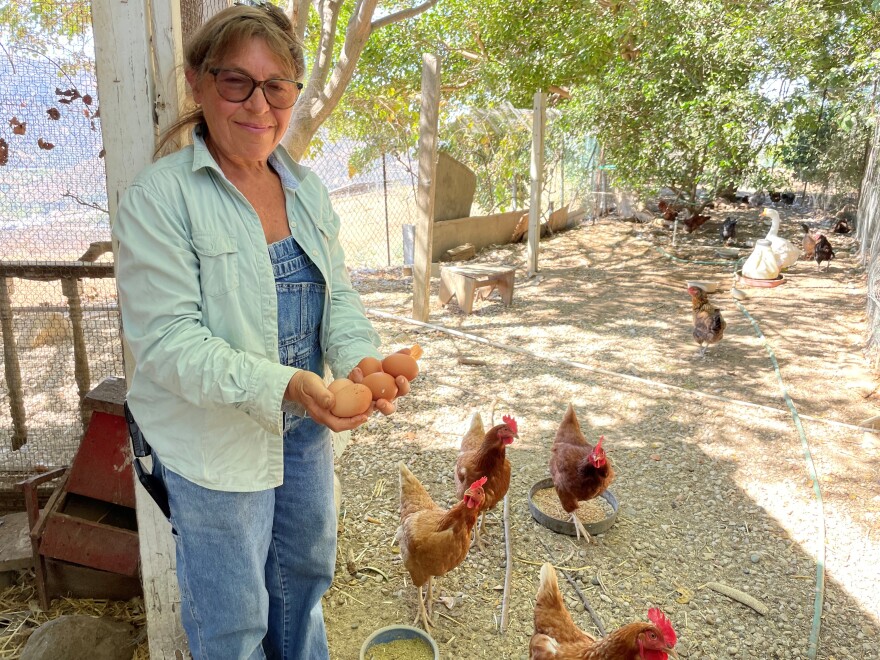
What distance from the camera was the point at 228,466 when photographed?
1272mm

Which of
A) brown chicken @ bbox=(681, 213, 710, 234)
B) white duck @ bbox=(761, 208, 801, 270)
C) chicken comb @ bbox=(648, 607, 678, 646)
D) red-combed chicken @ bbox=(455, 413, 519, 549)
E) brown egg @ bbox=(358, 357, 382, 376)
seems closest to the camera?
brown egg @ bbox=(358, 357, 382, 376)

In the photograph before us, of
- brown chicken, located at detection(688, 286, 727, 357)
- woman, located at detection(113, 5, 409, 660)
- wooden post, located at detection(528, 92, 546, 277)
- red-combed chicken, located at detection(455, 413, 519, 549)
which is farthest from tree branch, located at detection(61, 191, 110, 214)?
wooden post, located at detection(528, 92, 546, 277)

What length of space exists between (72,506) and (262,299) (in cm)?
167

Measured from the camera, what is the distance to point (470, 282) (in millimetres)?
6840

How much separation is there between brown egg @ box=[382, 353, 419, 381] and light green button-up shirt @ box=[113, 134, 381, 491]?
0.11 m

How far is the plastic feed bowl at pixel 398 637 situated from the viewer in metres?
2.21

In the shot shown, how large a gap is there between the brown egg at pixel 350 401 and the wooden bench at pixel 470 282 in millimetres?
5699

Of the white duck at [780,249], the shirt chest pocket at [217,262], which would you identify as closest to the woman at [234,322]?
the shirt chest pocket at [217,262]

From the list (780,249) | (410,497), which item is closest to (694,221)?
(780,249)

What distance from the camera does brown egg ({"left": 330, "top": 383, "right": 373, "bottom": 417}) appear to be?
3.79 ft

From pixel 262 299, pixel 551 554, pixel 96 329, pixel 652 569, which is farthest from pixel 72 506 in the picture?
pixel 652 569

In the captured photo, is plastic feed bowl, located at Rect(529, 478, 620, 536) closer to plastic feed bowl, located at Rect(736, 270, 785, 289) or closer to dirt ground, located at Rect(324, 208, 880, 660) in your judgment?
dirt ground, located at Rect(324, 208, 880, 660)

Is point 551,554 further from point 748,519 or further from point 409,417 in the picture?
point 409,417

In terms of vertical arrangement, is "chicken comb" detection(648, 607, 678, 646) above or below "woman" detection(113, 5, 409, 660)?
below
